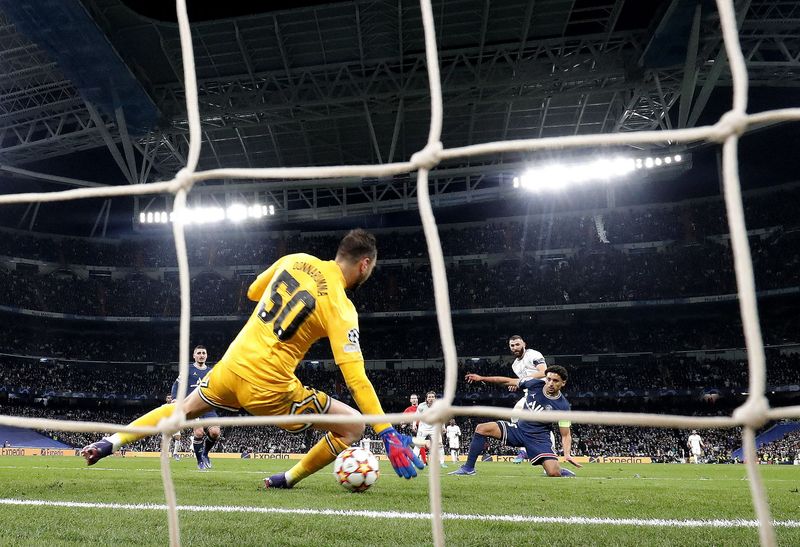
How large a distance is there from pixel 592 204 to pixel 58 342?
88.7 feet

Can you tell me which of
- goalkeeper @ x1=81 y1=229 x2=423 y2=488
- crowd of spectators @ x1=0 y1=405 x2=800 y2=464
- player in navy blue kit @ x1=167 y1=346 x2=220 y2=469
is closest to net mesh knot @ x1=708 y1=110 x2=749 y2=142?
goalkeeper @ x1=81 y1=229 x2=423 y2=488

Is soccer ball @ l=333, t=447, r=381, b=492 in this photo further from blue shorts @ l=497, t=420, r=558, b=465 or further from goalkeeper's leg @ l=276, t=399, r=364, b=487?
blue shorts @ l=497, t=420, r=558, b=465

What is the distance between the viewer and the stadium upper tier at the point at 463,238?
2950 centimetres

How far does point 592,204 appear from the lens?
1248 inches

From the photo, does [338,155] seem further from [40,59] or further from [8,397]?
[8,397]

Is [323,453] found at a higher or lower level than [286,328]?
lower

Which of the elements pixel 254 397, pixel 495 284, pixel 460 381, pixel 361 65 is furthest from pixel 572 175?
pixel 254 397

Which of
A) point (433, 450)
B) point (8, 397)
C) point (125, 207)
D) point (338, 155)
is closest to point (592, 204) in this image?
point (338, 155)

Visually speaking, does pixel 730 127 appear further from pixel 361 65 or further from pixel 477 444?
pixel 361 65

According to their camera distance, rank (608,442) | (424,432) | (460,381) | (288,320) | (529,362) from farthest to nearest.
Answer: (460,381) < (608,442) < (424,432) < (529,362) < (288,320)

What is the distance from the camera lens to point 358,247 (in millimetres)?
3910

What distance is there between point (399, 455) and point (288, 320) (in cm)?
115

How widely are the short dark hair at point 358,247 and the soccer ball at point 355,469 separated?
1.88 metres

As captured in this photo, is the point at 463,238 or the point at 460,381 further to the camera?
the point at 463,238
